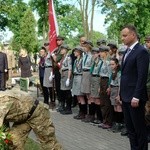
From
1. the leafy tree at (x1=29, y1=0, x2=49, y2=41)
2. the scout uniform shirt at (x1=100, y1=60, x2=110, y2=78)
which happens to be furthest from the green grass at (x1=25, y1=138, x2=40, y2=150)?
the leafy tree at (x1=29, y1=0, x2=49, y2=41)

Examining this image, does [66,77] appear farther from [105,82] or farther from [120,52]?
[120,52]

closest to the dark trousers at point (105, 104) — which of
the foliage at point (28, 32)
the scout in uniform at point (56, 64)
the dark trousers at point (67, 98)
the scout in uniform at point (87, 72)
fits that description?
the scout in uniform at point (87, 72)

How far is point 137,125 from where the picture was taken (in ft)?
21.2

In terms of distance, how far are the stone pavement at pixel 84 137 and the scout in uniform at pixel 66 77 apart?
3.29ft

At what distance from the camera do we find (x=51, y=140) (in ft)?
21.8

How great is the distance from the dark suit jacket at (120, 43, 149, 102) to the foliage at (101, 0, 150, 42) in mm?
29991

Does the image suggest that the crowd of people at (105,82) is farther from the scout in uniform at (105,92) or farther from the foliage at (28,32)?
the foliage at (28,32)

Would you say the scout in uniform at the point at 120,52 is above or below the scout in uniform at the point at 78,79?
above

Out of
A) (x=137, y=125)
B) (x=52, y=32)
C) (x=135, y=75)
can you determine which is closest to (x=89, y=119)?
(x=52, y=32)

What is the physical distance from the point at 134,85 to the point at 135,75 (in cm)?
14

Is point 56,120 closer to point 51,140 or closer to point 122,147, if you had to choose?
point 122,147

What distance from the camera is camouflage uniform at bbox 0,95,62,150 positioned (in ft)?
19.6

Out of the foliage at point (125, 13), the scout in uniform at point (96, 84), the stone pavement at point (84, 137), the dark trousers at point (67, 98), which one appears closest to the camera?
the stone pavement at point (84, 137)

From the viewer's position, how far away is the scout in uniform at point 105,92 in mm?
9664
